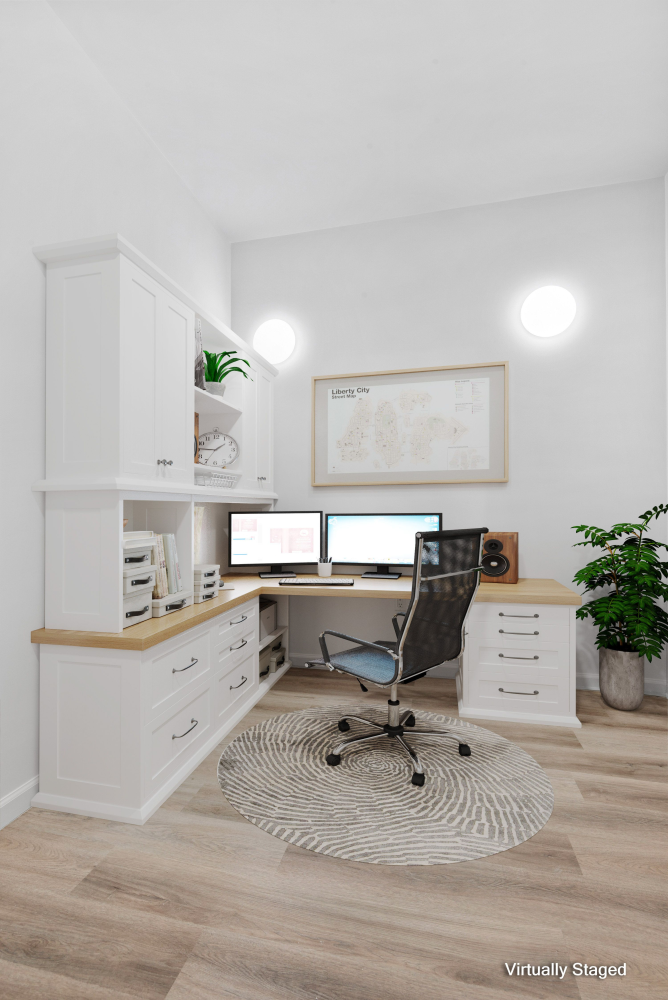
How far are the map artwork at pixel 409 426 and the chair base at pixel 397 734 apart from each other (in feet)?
5.27

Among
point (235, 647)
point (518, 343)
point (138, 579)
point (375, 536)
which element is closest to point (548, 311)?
point (518, 343)

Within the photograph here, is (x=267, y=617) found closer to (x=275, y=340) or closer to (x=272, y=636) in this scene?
(x=272, y=636)

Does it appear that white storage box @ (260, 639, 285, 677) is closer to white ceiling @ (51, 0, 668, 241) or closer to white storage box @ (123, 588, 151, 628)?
white storage box @ (123, 588, 151, 628)

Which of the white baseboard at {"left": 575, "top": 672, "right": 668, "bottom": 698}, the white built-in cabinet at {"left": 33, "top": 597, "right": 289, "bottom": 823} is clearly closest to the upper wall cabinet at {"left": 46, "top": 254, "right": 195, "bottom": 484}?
the white built-in cabinet at {"left": 33, "top": 597, "right": 289, "bottom": 823}

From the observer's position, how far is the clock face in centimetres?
311

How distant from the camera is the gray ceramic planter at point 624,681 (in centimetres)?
281

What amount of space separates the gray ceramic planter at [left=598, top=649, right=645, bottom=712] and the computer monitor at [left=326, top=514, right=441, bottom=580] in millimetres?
1236

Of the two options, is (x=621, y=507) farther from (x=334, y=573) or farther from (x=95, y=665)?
(x=95, y=665)

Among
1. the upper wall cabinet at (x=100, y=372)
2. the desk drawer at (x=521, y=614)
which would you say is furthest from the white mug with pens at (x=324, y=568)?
the upper wall cabinet at (x=100, y=372)

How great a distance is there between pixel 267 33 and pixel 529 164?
1.63m

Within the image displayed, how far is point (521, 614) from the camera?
2.71 metres

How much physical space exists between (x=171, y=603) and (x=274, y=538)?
123 cm

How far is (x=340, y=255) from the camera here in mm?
3561

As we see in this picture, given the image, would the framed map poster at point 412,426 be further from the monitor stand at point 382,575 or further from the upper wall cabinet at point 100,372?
the upper wall cabinet at point 100,372
